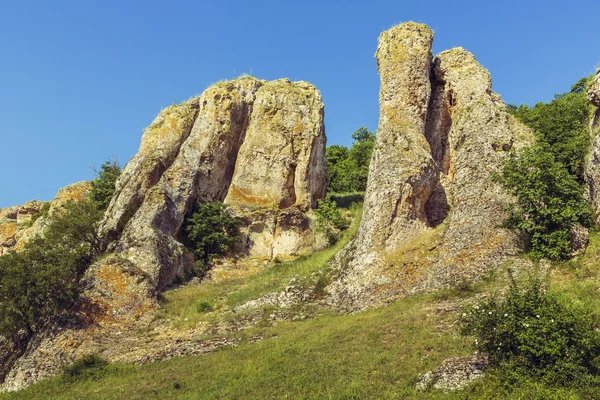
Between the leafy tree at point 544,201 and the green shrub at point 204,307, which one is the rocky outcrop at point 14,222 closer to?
the green shrub at point 204,307

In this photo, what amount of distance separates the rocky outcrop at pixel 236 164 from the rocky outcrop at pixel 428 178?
1061 centimetres

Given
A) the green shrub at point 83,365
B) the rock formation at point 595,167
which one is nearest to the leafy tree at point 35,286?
the green shrub at point 83,365

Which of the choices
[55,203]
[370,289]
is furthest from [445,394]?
[55,203]

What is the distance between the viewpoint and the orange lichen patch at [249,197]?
40931 mm

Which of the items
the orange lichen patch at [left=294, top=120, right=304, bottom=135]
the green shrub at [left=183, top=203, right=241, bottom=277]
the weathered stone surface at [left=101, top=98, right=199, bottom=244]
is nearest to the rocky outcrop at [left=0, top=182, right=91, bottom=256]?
the weathered stone surface at [left=101, top=98, right=199, bottom=244]

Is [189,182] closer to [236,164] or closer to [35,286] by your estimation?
[236,164]

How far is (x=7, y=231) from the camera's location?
4962 cm

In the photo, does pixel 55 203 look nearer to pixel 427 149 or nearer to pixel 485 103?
pixel 427 149

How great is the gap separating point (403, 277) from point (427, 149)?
31.6 feet

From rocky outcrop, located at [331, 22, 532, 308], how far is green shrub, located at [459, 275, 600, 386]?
8.86 m

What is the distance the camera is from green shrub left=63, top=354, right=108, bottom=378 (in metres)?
21.5

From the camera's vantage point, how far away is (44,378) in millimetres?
22109

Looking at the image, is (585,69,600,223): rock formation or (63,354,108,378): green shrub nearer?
(63,354,108,378): green shrub

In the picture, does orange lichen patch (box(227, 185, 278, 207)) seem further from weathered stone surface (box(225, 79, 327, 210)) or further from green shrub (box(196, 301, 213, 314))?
green shrub (box(196, 301, 213, 314))
